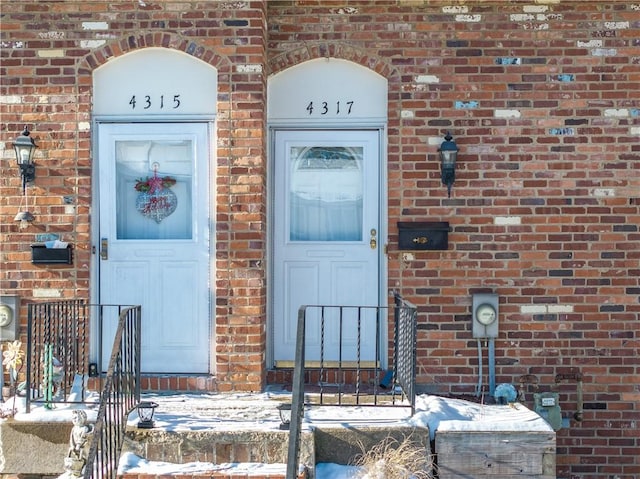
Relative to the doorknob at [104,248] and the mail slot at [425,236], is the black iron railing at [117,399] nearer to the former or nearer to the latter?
the doorknob at [104,248]

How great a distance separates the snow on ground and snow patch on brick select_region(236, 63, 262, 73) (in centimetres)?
263

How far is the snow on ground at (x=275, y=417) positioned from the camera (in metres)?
4.77

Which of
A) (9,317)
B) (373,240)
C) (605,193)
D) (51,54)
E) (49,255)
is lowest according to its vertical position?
(9,317)

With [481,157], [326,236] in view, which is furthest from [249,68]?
[481,157]

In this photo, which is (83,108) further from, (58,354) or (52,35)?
(58,354)

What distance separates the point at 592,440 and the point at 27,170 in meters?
5.19

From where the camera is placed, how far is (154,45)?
6.11 meters

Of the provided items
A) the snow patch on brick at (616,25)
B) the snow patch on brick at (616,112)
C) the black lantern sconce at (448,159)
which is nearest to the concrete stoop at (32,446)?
the black lantern sconce at (448,159)

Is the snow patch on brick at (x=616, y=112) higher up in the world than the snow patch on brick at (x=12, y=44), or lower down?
lower down

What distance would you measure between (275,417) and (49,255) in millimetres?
2378

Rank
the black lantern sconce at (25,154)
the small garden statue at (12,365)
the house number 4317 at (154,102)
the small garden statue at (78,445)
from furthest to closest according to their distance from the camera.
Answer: the house number 4317 at (154,102) → the black lantern sconce at (25,154) → the small garden statue at (12,365) → the small garden statue at (78,445)

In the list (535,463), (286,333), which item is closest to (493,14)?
(286,333)

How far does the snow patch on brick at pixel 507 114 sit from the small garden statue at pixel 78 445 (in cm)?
401

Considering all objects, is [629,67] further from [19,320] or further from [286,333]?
[19,320]
